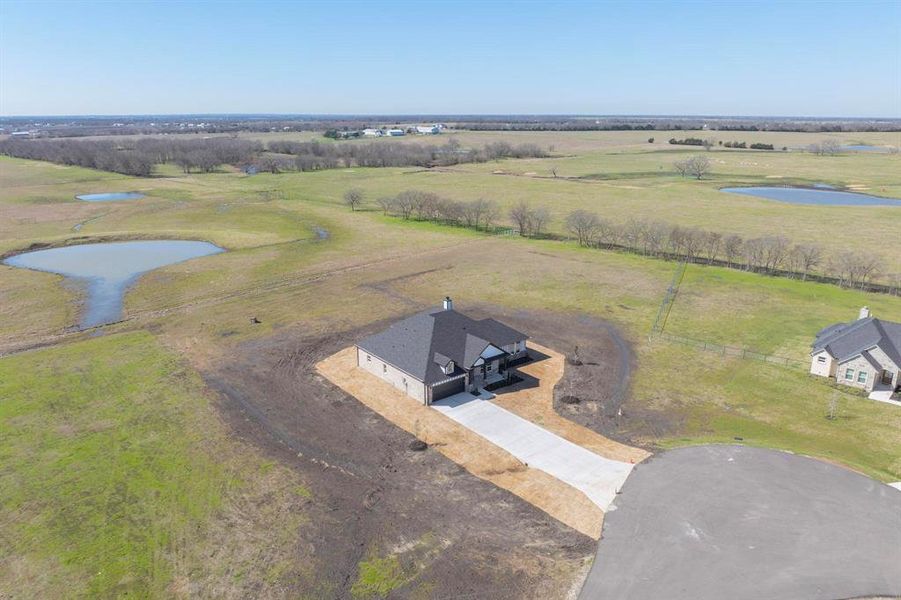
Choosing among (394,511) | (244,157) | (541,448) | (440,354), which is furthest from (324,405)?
(244,157)

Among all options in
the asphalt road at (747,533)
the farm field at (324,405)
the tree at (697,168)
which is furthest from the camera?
the tree at (697,168)

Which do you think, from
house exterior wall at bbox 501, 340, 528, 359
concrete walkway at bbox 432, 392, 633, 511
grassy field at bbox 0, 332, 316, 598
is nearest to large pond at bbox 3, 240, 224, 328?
grassy field at bbox 0, 332, 316, 598

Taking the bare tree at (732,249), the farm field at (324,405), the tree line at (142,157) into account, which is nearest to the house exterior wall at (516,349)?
the farm field at (324,405)

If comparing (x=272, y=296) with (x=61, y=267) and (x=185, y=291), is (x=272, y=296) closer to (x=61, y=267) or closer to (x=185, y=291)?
(x=185, y=291)

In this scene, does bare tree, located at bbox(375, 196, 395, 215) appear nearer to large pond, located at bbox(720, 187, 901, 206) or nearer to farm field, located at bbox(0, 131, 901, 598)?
farm field, located at bbox(0, 131, 901, 598)

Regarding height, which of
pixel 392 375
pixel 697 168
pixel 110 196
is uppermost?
pixel 697 168

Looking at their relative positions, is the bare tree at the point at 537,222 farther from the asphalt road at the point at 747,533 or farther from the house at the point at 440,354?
the asphalt road at the point at 747,533

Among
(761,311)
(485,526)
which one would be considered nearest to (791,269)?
(761,311)

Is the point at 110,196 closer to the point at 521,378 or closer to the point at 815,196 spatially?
the point at 521,378
